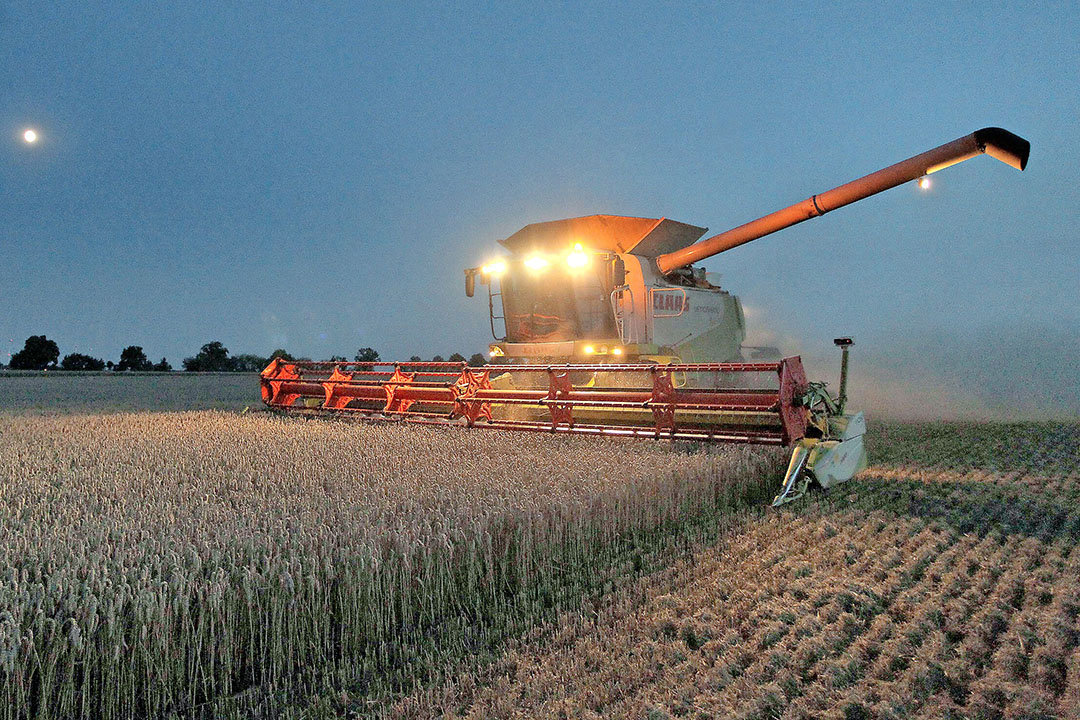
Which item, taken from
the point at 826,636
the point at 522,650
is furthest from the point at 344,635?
the point at 826,636

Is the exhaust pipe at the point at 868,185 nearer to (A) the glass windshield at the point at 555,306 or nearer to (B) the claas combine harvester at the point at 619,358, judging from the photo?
(B) the claas combine harvester at the point at 619,358

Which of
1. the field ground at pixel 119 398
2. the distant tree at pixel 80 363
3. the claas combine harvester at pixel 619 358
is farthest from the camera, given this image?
the distant tree at pixel 80 363

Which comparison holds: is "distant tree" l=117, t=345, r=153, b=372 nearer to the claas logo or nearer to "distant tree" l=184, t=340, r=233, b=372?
"distant tree" l=184, t=340, r=233, b=372

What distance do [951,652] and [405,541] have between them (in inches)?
78.8

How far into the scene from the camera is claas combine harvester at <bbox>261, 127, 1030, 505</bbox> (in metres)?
4.93

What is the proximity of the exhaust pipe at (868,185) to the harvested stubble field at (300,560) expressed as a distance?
3.03 meters

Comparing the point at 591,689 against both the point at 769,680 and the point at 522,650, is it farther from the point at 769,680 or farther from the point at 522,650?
the point at 769,680

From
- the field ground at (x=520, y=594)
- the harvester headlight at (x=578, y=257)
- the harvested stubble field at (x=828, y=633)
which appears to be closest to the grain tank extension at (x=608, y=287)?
the harvester headlight at (x=578, y=257)

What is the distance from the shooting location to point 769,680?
198 centimetres

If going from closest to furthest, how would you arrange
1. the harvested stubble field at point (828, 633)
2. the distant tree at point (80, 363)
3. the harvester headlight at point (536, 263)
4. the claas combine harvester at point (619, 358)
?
the harvested stubble field at point (828, 633), the claas combine harvester at point (619, 358), the harvester headlight at point (536, 263), the distant tree at point (80, 363)

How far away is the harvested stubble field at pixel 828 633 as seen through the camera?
6.01 feet

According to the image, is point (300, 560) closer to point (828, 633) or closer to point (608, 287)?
point (828, 633)

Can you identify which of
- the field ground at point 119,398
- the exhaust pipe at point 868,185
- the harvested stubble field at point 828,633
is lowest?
the harvested stubble field at point 828,633

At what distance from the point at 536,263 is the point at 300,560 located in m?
5.52
